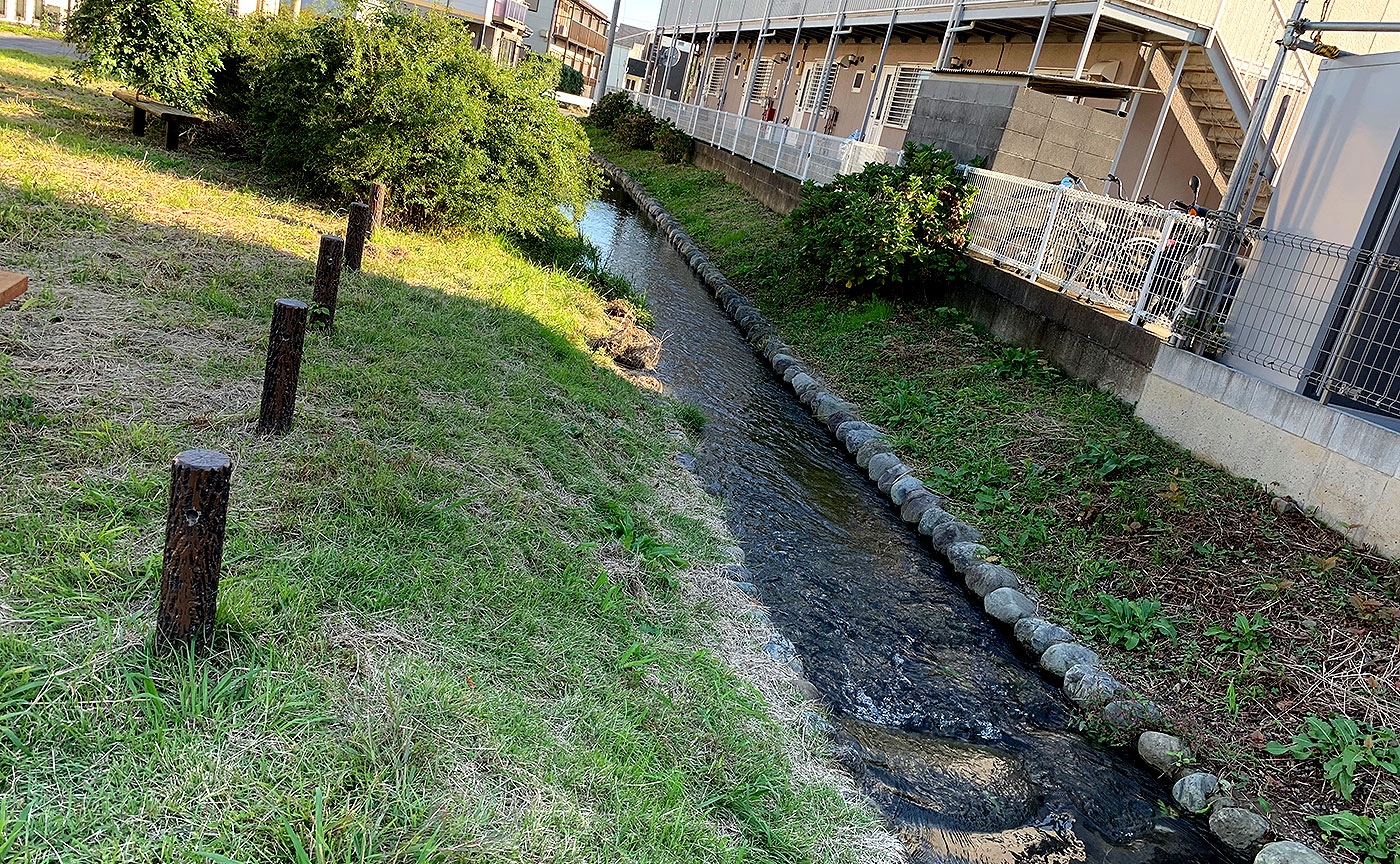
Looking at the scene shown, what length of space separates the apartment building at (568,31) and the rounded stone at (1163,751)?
6022 centimetres

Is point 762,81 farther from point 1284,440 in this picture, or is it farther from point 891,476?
point 1284,440

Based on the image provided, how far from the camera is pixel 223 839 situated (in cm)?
245

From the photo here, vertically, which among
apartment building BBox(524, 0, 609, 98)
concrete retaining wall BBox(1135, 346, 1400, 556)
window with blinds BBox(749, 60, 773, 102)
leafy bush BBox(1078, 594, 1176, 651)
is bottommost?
leafy bush BBox(1078, 594, 1176, 651)

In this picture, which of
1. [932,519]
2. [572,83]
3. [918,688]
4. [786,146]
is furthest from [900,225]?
[572,83]

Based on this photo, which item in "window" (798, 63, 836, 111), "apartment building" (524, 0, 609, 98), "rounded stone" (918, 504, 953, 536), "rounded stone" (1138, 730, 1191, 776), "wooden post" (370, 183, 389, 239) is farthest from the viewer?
"apartment building" (524, 0, 609, 98)

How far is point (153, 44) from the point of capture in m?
10.8

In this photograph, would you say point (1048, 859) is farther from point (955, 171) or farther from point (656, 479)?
point (955, 171)

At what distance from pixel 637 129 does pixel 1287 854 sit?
1207 inches

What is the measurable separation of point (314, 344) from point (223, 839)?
4118 mm

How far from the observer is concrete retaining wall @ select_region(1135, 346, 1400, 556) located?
558 cm

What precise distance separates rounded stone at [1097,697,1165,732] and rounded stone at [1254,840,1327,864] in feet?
2.83

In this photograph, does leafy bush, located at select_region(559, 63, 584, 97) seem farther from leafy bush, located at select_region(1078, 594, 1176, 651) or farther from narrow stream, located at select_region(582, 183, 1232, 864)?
leafy bush, located at select_region(1078, 594, 1176, 651)

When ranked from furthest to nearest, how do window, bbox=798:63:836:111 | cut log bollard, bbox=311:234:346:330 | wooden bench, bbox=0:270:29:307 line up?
window, bbox=798:63:836:111
cut log bollard, bbox=311:234:346:330
wooden bench, bbox=0:270:29:307

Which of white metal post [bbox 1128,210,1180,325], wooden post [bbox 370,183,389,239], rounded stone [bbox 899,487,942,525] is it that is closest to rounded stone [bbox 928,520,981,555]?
rounded stone [bbox 899,487,942,525]
